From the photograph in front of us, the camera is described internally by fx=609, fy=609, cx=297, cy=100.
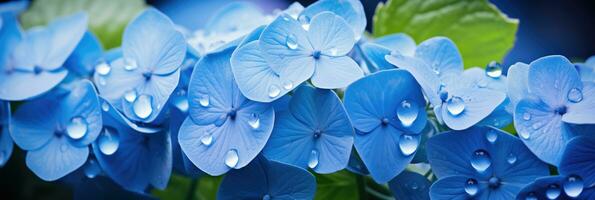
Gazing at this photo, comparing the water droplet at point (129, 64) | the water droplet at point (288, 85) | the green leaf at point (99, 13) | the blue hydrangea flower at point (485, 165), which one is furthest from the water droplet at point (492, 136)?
the green leaf at point (99, 13)

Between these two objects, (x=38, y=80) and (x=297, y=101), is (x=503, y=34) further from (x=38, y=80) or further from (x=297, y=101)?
(x=38, y=80)

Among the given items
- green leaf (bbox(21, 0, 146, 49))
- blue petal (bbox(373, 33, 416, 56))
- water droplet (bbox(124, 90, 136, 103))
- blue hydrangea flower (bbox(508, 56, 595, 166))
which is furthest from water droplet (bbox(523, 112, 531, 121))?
green leaf (bbox(21, 0, 146, 49))

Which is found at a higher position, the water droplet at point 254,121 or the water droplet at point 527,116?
the water droplet at point 527,116

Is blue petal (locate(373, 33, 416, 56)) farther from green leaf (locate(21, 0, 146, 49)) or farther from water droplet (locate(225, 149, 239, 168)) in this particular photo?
green leaf (locate(21, 0, 146, 49))

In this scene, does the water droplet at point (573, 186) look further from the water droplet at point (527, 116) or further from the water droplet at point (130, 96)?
the water droplet at point (130, 96)

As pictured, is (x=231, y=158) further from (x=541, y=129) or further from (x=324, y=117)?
(x=541, y=129)
